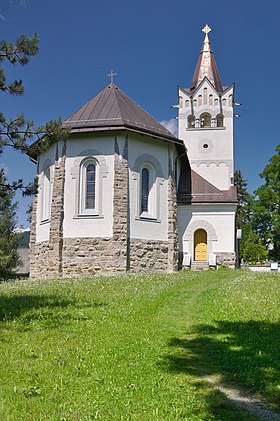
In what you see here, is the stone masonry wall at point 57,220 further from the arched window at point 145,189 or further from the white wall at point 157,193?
the arched window at point 145,189

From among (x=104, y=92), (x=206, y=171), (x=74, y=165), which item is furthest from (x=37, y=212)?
(x=206, y=171)

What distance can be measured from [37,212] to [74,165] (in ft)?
13.0

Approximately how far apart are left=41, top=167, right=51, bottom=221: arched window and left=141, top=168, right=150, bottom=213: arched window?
4.90m

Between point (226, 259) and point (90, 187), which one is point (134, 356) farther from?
point (226, 259)

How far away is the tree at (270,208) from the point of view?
37750 mm

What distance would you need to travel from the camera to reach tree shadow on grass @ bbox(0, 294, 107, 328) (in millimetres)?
8047

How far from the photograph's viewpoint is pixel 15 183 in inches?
340

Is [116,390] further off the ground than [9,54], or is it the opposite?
[9,54]

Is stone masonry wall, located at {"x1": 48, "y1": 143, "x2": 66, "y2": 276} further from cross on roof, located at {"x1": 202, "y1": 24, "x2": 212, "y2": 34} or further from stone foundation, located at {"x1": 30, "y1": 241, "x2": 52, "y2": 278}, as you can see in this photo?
cross on roof, located at {"x1": 202, "y1": 24, "x2": 212, "y2": 34}

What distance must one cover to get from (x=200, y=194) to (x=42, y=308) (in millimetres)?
16909

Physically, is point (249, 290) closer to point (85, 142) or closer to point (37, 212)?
point (85, 142)

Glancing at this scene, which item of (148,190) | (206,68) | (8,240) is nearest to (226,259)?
(148,190)

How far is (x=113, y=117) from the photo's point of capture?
20.2 metres

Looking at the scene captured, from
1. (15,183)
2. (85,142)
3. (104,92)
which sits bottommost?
(15,183)
